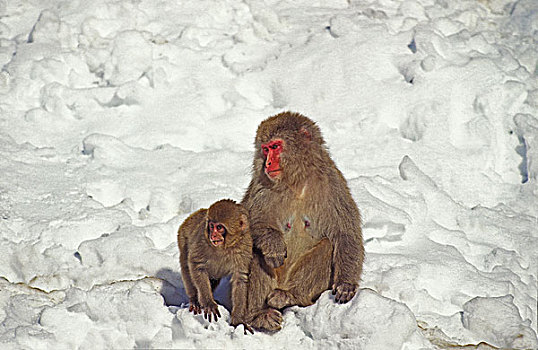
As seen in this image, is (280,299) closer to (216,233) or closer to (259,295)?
(259,295)

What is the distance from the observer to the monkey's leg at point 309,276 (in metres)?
3.31

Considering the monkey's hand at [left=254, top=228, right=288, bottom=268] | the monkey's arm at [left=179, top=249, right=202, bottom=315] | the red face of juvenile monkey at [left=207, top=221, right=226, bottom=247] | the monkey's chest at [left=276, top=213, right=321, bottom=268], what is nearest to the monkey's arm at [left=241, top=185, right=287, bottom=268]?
the monkey's hand at [left=254, top=228, right=288, bottom=268]

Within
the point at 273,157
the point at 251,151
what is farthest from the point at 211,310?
the point at 251,151

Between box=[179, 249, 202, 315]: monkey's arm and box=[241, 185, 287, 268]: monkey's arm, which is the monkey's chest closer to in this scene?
box=[241, 185, 287, 268]: monkey's arm

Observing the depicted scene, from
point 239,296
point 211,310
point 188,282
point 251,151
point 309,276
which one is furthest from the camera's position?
point 251,151

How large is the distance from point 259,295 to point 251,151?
2717mm

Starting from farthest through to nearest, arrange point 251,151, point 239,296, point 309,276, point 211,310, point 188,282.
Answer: point 251,151 → point 188,282 → point 309,276 → point 239,296 → point 211,310

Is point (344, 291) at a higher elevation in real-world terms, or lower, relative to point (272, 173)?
lower

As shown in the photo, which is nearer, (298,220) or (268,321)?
(268,321)

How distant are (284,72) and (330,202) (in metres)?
3.28

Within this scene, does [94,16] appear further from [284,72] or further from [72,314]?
[72,314]

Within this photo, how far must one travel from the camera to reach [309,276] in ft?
10.9

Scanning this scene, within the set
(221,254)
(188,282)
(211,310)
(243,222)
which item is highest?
(243,222)

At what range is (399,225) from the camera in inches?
191
